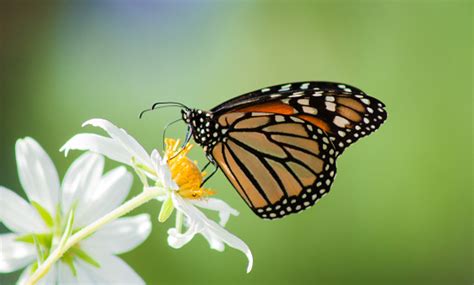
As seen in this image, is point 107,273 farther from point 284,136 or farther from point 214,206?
point 284,136

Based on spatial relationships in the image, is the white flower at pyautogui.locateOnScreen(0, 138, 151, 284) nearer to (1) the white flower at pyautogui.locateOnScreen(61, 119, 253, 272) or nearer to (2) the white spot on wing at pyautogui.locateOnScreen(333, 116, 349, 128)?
(1) the white flower at pyautogui.locateOnScreen(61, 119, 253, 272)

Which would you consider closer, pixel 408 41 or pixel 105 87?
pixel 105 87

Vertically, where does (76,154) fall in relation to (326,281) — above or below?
above

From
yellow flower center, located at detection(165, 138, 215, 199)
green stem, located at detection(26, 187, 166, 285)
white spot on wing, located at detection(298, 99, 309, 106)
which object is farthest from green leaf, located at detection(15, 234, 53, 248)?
white spot on wing, located at detection(298, 99, 309, 106)

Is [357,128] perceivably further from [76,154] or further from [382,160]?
[382,160]

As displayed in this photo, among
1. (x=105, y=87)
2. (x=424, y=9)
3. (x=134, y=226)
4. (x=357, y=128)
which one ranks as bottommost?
(x=134, y=226)

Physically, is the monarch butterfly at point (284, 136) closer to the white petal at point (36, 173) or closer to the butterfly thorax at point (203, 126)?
the butterfly thorax at point (203, 126)

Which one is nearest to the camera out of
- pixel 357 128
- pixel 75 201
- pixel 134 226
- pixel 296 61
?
pixel 75 201

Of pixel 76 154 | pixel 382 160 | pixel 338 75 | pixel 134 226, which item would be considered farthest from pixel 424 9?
pixel 134 226
